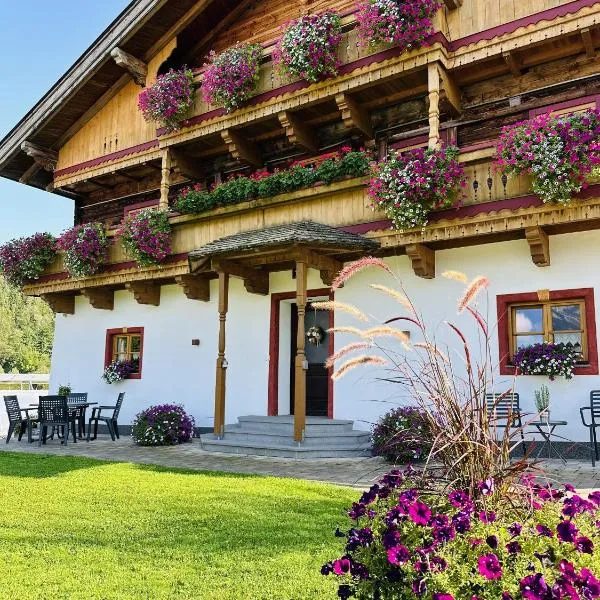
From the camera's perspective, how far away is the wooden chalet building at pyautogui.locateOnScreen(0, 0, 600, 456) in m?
9.09

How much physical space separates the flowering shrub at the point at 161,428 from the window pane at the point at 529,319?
6520 mm

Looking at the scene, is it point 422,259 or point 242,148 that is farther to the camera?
point 242,148

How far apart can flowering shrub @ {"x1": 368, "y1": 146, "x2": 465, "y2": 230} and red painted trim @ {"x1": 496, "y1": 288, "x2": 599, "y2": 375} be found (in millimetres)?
1890

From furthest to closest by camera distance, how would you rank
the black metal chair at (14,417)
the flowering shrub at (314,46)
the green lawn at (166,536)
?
1. the black metal chair at (14,417)
2. the flowering shrub at (314,46)
3. the green lawn at (166,536)

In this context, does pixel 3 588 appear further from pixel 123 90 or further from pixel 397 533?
pixel 123 90

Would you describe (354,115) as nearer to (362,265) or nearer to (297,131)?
(297,131)

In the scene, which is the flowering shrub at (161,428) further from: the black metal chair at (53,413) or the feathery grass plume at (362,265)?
the feathery grass plume at (362,265)

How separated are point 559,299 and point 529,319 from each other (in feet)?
1.87

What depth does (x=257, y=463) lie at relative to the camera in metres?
8.91

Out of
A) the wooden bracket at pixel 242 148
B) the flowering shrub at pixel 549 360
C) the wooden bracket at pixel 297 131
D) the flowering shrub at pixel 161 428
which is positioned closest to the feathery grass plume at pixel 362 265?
the flowering shrub at pixel 549 360

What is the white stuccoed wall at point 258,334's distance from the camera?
9141 millimetres

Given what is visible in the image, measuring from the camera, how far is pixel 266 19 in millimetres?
13211

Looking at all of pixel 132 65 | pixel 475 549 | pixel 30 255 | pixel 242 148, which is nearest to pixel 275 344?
pixel 242 148

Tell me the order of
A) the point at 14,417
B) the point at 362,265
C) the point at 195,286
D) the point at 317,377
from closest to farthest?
the point at 362,265 → the point at 317,377 → the point at 14,417 → the point at 195,286
